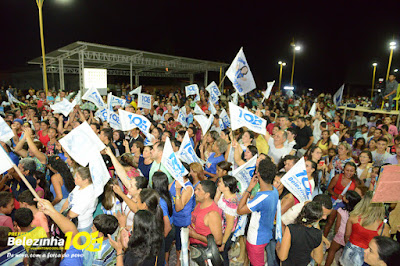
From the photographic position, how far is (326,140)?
283 inches

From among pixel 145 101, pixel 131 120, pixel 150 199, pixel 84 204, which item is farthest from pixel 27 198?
pixel 145 101

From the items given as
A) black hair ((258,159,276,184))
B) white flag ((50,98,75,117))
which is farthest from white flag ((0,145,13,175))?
white flag ((50,98,75,117))

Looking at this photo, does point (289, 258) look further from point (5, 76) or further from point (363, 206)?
point (5, 76)

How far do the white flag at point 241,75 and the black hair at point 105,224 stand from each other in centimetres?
548

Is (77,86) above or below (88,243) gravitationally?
above

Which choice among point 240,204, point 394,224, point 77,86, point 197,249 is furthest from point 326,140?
point 77,86

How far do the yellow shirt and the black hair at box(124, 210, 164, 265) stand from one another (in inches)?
46.5

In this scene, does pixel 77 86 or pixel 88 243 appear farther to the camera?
pixel 77 86

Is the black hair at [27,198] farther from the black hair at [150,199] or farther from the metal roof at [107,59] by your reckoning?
the metal roof at [107,59]

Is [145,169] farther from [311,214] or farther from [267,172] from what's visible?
[311,214]

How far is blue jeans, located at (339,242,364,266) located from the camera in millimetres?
3387

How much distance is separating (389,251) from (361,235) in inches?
43.3

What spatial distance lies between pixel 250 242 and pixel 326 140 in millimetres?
4881

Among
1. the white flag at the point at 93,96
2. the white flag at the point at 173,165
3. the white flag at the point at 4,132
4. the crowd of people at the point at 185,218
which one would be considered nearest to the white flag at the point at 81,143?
the crowd of people at the point at 185,218
